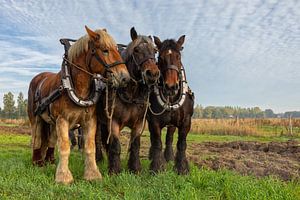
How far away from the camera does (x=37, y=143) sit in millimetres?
6555

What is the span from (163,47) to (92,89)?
1.46 m

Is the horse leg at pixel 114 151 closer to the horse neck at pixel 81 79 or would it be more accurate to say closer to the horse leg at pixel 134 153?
the horse leg at pixel 134 153

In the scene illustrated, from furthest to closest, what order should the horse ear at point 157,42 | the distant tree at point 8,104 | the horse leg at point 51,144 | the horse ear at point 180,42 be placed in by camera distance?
the distant tree at point 8,104, the horse leg at point 51,144, the horse ear at point 157,42, the horse ear at point 180,42

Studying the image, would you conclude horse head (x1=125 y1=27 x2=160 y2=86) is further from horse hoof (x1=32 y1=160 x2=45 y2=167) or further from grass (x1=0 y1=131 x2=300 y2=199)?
horse hoof (x1=32 y1=160 x2=45 y2=167)

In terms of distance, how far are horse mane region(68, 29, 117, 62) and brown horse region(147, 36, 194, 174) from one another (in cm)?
99

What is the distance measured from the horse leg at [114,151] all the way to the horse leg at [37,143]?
1.84 m

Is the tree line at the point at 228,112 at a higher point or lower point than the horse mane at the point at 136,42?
higher

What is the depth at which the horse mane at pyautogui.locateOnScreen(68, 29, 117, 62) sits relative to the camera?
4.98m

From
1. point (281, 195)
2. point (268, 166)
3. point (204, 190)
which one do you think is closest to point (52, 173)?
point (204, 190)

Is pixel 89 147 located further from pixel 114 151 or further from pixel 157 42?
pixel 157 42

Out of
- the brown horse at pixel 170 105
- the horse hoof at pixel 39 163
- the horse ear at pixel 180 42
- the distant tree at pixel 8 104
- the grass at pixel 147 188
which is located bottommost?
the grass at pixel 147 188

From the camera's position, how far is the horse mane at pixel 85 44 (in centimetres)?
498

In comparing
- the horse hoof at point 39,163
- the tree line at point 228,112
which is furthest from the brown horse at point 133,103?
the tree line at point 228,112

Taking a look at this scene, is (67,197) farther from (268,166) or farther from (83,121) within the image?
(268,166)
